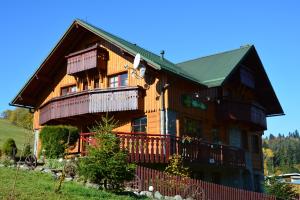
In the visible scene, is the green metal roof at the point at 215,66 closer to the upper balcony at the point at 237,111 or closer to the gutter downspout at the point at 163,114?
the upper balcony at the point at 237,111

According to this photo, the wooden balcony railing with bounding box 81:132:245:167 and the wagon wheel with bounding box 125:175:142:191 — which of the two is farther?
the wooden balcony railing with bounding box 81:132:245:167

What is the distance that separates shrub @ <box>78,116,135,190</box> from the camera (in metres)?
13.7

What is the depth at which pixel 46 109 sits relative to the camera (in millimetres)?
26641

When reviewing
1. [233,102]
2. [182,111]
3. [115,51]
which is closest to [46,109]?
[115,51]

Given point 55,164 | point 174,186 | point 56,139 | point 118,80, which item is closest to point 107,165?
point 174,186

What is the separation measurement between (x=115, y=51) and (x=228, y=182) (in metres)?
10.2

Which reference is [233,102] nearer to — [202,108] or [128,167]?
[202,108]

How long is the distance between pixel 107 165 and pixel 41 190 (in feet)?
8.14

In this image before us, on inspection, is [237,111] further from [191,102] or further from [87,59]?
[87,59]

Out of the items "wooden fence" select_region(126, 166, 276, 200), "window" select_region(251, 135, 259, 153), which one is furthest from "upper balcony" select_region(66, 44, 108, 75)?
"window" select_region(251, 135, 259, 153)

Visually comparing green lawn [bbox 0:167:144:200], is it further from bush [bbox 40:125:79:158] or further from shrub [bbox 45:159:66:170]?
bush [bbox 40:125:79:158]

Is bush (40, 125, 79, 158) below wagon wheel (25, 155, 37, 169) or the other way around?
the other way around

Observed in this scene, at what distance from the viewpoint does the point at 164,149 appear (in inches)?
784

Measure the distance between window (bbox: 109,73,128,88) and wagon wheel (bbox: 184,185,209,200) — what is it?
26.7 feet
